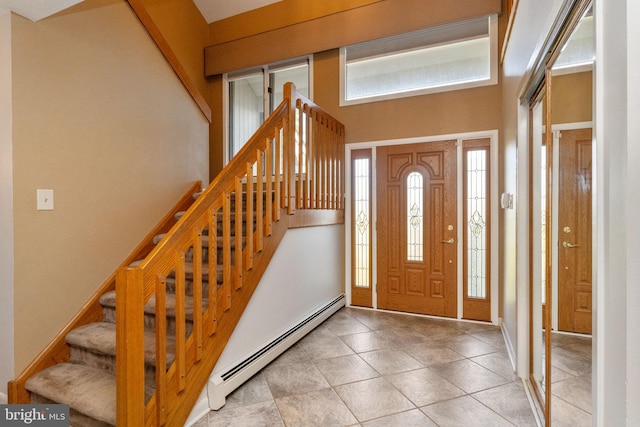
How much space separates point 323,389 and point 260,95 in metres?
4.05

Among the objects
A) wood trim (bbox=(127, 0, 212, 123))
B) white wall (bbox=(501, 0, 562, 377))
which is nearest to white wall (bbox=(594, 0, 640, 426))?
white wall (bbox=(501, 0, 562, 377))

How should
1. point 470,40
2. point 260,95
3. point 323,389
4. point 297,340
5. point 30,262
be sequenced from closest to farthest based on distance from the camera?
1. point 30,262
2. point 323,389
3. point 297,340
4. point 470,40
5. point 260,95

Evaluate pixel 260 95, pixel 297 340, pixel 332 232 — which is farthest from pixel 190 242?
pixel 260 95

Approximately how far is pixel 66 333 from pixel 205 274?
99 cm

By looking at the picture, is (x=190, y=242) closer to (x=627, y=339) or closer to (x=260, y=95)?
(x=627, y=339)

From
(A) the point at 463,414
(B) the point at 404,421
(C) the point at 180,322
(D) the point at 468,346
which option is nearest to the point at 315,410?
(B) the point at 404,421

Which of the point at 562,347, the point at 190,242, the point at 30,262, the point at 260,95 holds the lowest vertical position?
the point at 562,347

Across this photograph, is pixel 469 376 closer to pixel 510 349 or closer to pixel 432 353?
pixel 432 353

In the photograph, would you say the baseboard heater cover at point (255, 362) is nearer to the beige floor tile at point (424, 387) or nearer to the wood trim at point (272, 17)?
the beige floor tile at point (424, 387)

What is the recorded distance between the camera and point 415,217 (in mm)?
3818

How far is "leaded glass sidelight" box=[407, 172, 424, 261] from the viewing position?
3787mm

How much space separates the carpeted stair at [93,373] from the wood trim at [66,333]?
0.15ft

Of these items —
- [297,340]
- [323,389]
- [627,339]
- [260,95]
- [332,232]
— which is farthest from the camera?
[260,95]

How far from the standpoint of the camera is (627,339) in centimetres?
73
